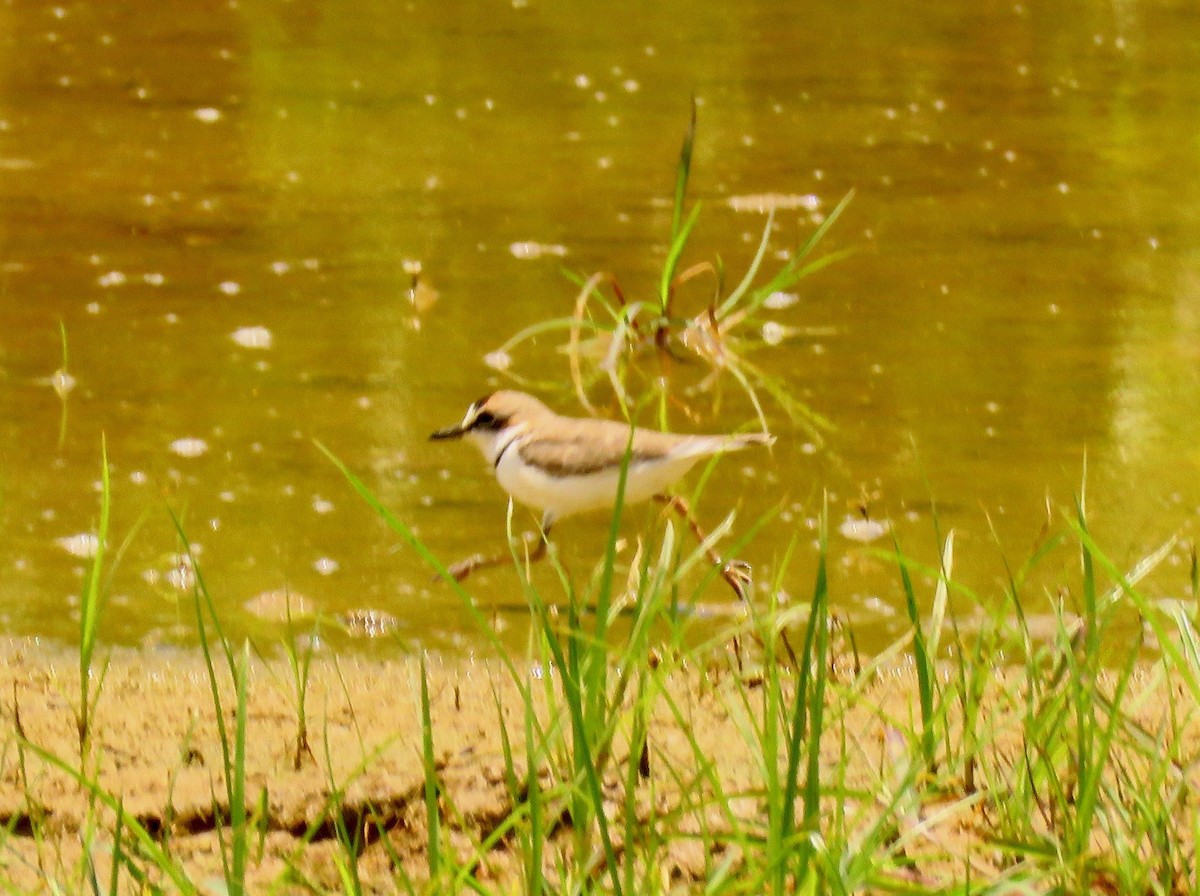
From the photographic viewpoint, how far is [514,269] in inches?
234

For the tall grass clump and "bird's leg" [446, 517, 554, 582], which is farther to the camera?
"bird's leg" [446, 517, 554, 582]

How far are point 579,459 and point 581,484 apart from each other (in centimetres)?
5

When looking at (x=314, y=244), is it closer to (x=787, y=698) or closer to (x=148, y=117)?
(x=148, y=117)

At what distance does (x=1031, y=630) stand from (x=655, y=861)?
147cm

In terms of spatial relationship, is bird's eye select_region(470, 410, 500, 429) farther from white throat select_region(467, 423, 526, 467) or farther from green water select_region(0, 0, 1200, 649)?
green water select_region(0, 0, 1200, 649)

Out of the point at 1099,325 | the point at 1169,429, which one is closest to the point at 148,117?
the point at 1099,325

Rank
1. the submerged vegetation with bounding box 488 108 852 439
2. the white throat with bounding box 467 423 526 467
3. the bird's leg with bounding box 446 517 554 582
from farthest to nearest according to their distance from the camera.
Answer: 1. the submerged vegetation with bounding box 488 108 852 439
2. the white throat with bounding box 467 423 526 467
3. the bird's leg with bounding box 446 517 554 582

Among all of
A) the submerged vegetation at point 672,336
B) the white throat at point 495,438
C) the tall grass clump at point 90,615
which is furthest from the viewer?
the submerged vegetation at point 672,336

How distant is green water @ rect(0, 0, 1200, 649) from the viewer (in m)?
4.09

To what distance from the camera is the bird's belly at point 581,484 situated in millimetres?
3658

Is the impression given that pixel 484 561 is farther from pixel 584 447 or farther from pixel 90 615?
A: pixel 90 615

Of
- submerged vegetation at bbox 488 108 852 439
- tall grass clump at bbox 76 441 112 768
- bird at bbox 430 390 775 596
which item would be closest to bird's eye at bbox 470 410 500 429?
bird at bbox 430 390 775 596

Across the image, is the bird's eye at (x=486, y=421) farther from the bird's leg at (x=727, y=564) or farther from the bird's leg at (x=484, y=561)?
the bird's leg at (x=727, y=564)

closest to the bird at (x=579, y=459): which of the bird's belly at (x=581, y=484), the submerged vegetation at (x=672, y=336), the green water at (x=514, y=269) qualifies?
the bird's belly at (x=581, y=484)
